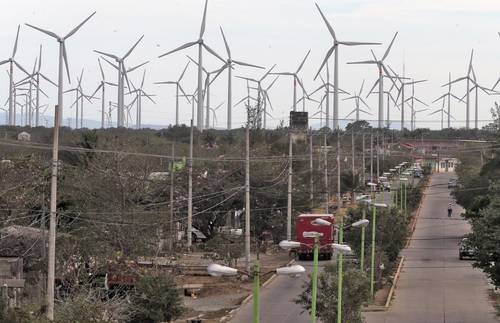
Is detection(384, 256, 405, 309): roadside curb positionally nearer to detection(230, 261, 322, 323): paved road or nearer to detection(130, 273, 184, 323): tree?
detection(230, 261, 322, 323): paved road

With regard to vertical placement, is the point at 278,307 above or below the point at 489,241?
below

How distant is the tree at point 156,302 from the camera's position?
36.8 m

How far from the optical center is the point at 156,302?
121ft

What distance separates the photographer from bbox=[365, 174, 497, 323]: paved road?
4281cm

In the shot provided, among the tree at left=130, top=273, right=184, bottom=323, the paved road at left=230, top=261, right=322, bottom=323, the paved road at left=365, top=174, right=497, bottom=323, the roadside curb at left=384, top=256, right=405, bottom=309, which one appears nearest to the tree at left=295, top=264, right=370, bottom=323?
the tree at left=130, top=273, right=184, bottom=323

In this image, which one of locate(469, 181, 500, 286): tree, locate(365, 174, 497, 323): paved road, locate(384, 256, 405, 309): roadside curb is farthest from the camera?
locate(384, 256, 405, 309): roadside curb

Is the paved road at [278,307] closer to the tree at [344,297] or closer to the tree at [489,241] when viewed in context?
the tree at [344,297]

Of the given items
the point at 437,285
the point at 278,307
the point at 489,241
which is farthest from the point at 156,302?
the point at 437,285

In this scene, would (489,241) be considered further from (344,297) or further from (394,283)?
(394,283)

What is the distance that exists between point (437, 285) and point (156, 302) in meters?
21.7

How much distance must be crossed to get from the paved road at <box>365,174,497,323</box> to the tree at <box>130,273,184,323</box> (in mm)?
8960

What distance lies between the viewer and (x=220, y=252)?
56188 millimetres

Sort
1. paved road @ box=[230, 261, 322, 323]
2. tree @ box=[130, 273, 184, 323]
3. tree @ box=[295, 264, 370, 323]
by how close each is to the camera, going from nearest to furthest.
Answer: tree @ box=[295, 264, 370, 323], tree @ box=[130, 273, 184, 323], paved road @ box=[230, 261, 322, 323]

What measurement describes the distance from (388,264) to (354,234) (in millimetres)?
2611
